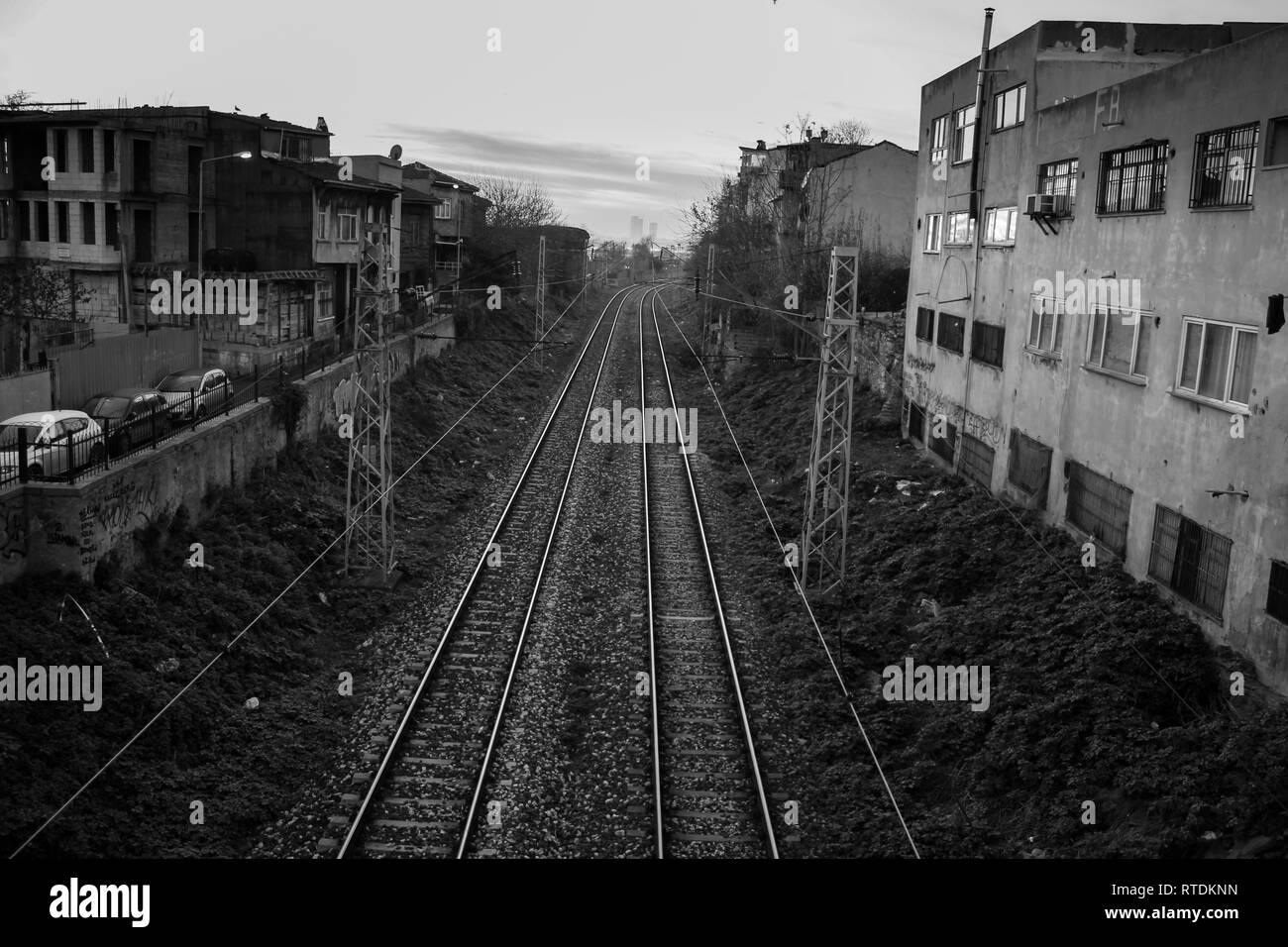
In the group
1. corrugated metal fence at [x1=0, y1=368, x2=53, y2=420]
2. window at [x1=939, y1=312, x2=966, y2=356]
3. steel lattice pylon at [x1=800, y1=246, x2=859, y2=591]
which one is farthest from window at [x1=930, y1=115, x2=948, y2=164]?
corrugated metal fence at [x1=0, y1=368, x2=53, y2=420]

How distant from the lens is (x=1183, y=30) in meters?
21.7

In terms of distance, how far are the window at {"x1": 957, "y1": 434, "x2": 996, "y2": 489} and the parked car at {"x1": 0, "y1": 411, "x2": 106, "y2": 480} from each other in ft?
55.2

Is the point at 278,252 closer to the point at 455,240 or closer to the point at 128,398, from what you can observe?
the point at 128,398

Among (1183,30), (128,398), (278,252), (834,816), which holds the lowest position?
(834,816)

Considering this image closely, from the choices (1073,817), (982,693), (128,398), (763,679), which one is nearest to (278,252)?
(128,398)

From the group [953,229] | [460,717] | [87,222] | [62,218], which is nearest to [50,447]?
[460,717]

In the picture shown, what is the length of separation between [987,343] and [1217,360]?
31.0ft

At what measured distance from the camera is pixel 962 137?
85.3ft

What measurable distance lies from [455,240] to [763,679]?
162 feet

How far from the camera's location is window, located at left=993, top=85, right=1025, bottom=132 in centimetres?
2239

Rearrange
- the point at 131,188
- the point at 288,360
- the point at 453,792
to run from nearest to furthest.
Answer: the point at 453,792 < the point at 288,360 < the point at 131,188

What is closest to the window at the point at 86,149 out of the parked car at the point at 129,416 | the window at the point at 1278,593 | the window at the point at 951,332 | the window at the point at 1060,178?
the parked car at the point at 129,416

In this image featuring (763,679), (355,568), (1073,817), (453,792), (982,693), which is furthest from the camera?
(355,568)

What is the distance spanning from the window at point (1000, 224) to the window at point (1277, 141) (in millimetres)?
8830
